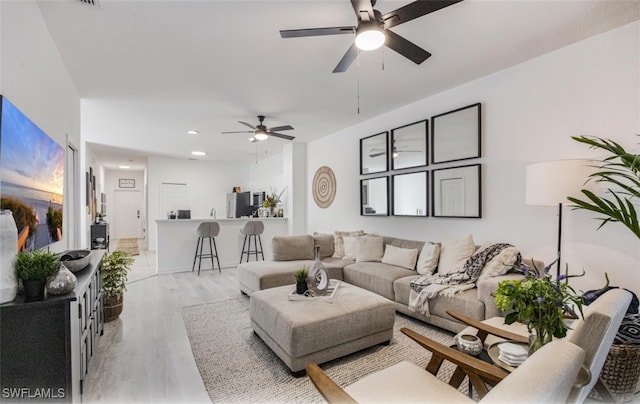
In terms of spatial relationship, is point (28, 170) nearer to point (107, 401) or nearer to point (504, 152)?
point (107, 401)

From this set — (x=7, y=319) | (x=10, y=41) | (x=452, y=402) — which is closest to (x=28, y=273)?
(x=7, y=319)

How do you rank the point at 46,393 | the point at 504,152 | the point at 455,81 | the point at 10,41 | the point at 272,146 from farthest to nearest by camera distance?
the point at 272,146 → the point at 455,81 → the point at 504,152 → the point at 10,41 → the point at 46,393

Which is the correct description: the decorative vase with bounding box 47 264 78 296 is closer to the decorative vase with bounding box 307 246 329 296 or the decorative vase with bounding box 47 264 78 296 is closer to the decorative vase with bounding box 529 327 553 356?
the decorative vase with bounding box 307 246 329 296

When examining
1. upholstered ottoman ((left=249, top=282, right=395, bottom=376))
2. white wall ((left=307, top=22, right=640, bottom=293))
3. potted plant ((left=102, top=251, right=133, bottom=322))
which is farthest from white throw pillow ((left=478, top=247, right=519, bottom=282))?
potted plant ((left=102, top=251, right=133, bottom=322))

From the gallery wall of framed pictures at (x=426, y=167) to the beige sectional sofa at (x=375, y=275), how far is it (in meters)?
0.52

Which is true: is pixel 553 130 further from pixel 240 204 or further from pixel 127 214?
pixel 127 214

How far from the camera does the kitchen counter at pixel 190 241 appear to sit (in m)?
5.63

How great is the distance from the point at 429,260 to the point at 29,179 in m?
3.58

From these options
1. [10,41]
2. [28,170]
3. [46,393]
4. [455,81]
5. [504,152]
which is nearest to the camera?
[46,393]

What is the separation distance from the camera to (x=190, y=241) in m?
5.91

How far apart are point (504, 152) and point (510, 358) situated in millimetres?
2374

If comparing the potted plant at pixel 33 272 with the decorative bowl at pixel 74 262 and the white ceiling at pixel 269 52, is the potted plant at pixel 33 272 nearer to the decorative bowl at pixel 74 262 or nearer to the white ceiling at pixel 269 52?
the decorative bowl at pixel 74 262

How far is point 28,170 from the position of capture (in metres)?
1.81

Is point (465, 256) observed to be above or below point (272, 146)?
below
